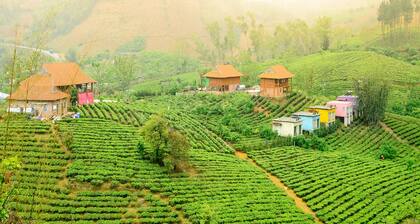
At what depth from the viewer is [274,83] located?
56875 millimetres

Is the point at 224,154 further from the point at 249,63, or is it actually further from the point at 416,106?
the point at 249,63

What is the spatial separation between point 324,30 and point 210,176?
59.1 m

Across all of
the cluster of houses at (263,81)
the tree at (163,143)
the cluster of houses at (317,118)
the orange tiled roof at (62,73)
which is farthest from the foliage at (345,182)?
the orange tiled roof at (62,73)

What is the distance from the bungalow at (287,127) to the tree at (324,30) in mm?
43435

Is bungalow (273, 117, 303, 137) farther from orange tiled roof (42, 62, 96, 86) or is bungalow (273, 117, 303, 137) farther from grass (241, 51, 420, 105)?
orange tiled roof (42, 62, 96, 86)

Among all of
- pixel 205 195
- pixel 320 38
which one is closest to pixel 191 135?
pixel 205 195

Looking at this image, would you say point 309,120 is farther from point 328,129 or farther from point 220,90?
point 220,90

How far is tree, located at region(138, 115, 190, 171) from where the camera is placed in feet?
109

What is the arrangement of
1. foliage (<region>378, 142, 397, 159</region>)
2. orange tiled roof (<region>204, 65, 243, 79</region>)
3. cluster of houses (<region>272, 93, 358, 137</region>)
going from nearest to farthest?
1. foliage (<region>378, 142, 397, 159</region>)
2. cluster of houses (<region>272, 93, 358, 137</region>)
3. orange tiled roof (<region>204, 65, 243, 79</region>)

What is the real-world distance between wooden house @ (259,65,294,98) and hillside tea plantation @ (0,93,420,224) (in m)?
9.45

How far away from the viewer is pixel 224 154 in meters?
40.6

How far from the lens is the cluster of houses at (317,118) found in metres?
46.2

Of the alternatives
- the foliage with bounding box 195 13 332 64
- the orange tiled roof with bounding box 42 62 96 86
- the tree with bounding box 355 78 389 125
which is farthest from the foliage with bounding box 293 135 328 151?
the foliage with bounding box 195 13 332 64

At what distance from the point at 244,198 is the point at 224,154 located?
9528 mm
